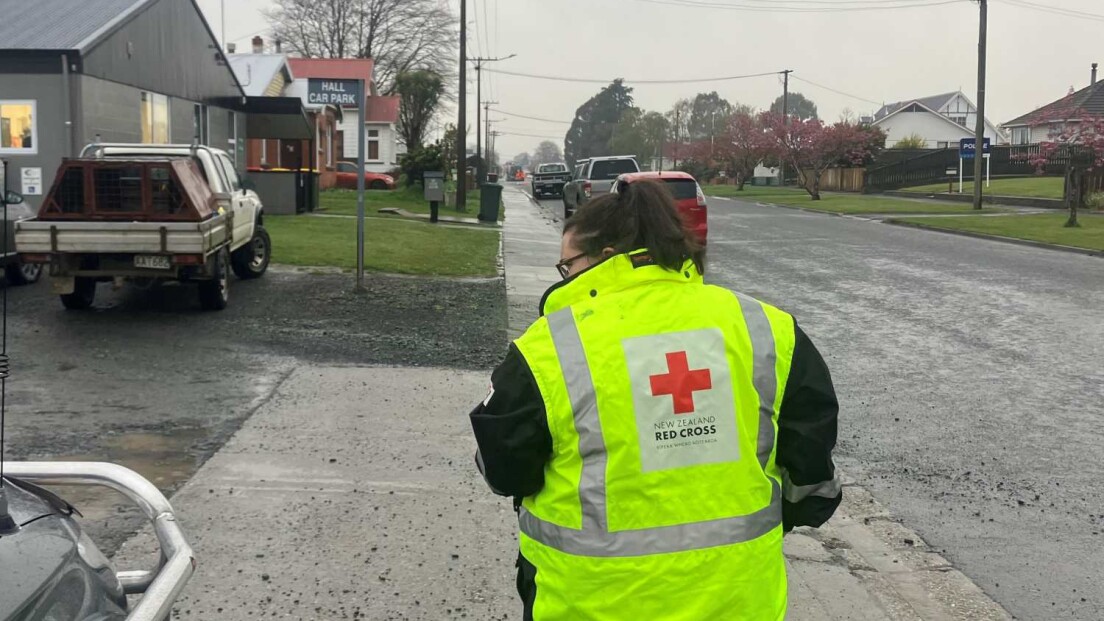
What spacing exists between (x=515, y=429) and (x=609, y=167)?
29.8 m

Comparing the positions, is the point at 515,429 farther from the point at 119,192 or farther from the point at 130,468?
the point at 119,192

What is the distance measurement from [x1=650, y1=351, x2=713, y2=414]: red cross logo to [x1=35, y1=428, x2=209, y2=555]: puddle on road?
3.39 meters

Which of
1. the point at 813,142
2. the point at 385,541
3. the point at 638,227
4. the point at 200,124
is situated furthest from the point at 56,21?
the point at 813,142

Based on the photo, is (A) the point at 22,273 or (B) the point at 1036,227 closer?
(A) the point at 22,273

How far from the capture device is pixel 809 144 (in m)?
53.3

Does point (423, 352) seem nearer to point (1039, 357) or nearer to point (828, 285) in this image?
point (1039, 357)

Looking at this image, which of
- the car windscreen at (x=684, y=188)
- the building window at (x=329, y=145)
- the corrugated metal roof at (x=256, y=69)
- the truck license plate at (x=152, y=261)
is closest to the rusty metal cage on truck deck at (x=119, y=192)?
the truck license plate at (x=152, y=261)

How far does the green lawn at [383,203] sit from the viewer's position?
3111cm

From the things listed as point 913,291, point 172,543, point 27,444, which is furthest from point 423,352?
point 913,291

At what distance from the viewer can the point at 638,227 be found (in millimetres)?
2494

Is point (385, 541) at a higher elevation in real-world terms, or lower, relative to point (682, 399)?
lower

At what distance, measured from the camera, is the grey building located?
18.6m

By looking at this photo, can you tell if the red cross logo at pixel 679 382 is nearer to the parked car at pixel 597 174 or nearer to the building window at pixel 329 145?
the parked car at pixel 597 174

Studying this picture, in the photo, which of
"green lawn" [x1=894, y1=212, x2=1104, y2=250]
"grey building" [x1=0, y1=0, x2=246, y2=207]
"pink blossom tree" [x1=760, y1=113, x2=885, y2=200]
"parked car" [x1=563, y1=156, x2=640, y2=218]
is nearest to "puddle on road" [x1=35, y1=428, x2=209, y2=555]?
"grey building" [x1=0, y1=0, x2=246, y2=207]
